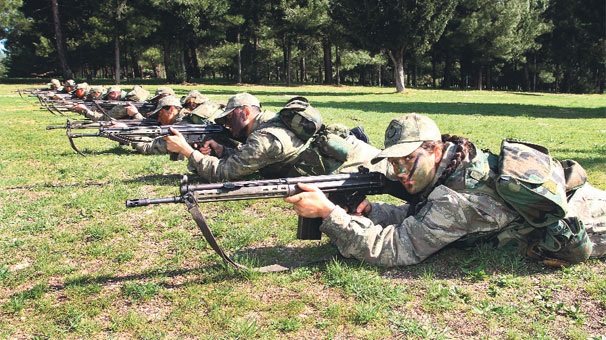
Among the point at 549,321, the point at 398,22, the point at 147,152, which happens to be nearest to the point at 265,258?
the point at 549,321

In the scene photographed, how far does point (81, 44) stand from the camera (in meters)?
44.9

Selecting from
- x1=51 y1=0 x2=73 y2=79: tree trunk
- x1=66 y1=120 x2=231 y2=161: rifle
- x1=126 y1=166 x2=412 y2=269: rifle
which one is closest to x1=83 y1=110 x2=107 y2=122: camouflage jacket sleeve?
x1=66 y1=120 x2=231 y2=161: rifle

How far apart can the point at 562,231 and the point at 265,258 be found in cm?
302

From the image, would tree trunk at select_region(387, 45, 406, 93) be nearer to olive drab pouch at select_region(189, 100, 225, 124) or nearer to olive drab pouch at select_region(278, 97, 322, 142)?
olive drab pouch at select_region(189, 100, 225, 124)

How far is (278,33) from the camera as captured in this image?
159ft

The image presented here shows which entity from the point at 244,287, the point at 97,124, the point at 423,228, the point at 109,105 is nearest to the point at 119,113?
the point at 109,105

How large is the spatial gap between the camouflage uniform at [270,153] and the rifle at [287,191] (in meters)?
1.12

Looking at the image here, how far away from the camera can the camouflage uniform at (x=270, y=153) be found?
608 centimetres

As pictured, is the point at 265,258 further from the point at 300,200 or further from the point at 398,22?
the point at 398,22

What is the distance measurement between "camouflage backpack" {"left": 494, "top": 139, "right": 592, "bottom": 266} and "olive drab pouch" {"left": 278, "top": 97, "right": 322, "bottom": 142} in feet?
8.41

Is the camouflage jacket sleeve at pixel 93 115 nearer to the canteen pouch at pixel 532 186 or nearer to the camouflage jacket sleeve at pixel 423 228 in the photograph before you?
the camouflage jacket sleeve at pixel 423 228

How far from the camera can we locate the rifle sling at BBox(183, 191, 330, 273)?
3945mm

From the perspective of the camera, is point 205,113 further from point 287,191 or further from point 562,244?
point 562,244

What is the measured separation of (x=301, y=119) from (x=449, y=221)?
2.70 metres
